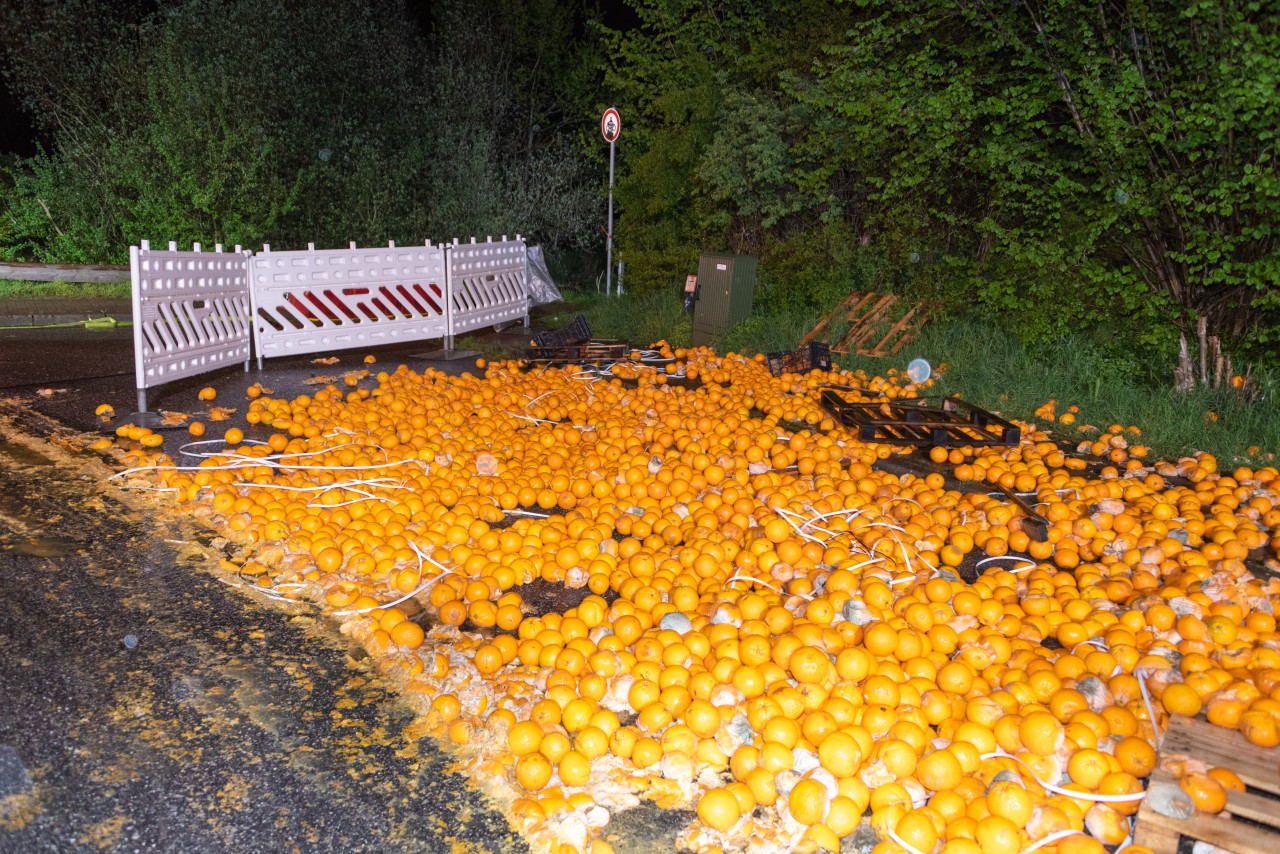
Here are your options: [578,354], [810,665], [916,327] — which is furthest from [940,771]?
[916,327]

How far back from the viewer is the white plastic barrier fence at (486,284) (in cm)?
1211

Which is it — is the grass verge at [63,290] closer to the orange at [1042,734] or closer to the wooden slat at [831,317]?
the wooden slat at [831,317]

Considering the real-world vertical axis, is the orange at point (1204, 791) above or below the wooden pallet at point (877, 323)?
below

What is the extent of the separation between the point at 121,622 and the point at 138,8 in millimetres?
18899

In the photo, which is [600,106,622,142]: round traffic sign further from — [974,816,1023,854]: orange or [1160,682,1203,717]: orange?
[974,816,1023,854]: orange

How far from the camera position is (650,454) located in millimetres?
6477

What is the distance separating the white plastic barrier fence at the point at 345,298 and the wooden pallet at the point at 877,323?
510 centimetres

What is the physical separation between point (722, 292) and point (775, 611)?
8.98 metres

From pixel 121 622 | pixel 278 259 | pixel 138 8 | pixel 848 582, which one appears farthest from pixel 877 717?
pixel 138 8

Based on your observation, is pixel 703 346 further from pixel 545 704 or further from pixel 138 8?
pixel 138 8

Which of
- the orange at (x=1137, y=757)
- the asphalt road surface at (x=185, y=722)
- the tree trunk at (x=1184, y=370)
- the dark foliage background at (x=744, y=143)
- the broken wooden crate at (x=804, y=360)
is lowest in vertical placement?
the asphalt road surface at (x=185, y=722)

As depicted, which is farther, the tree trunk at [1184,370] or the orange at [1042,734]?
the tree trunk at [1184,370]

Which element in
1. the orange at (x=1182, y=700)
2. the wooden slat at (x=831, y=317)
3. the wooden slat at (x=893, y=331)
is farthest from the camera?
the wooden slat at (x=831, y=317)

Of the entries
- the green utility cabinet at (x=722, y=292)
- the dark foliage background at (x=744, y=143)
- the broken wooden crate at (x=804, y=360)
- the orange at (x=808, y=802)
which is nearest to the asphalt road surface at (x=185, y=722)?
the orange at (x=808, y=802)
